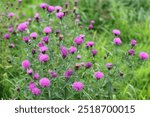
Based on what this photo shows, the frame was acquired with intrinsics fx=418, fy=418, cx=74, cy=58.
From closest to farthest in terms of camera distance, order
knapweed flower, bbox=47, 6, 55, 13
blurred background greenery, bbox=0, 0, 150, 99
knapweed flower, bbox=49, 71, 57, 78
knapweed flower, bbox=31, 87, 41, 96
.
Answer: knapweed flower, bbox=31, 87, 41, 96 → knapweed flower, bbox=49, 71, 57, 78 → knapweed flower, bbox=47, 6, 55, 13 → blurred background greenery, bbox=0, 0, 150, 99

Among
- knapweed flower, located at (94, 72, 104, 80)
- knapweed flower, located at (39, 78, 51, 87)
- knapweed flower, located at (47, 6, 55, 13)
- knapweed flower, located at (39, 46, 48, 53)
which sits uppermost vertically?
knapweed flower, located at (47, 6, 55, 13)

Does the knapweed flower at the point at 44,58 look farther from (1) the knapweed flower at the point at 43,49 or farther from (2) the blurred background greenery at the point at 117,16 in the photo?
(2) the blurred background greenery at the point at 117,16

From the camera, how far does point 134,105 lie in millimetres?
2689

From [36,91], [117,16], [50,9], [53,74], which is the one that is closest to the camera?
[36,91]

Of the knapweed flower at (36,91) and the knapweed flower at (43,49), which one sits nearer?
the knapweed flower at (36,91)

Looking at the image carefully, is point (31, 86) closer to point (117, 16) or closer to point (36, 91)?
point (36, 91)

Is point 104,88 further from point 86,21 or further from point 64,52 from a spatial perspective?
point 86,21

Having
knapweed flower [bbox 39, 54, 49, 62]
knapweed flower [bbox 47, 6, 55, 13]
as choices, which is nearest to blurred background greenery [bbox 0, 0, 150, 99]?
knapweed flower [bbox 47, 6, 55, 13]

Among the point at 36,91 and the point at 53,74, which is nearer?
the point at 36,91

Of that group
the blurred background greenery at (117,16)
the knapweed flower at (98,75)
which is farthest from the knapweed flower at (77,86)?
the blurred background greenery at (117,16)

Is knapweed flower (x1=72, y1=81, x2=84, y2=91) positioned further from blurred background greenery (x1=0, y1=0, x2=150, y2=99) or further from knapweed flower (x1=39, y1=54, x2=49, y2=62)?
blurred background greenery (x1=0, y1=0, x2=150, y2=99)

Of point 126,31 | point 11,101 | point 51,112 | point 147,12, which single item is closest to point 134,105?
point 51,112

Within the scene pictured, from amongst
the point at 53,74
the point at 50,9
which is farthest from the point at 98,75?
the point at 50,9

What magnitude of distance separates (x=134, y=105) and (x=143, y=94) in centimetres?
33
